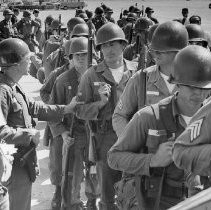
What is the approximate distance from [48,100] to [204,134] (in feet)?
12.8

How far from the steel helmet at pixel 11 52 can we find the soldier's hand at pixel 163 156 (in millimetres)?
1732

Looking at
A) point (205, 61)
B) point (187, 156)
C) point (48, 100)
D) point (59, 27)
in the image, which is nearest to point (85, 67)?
point (48, 100)

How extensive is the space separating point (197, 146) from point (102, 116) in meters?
2.59

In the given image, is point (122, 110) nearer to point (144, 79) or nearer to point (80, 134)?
point (144, 79)

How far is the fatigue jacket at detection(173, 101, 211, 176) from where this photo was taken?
2.76 metres

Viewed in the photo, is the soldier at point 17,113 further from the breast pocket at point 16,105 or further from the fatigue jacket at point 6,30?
the fatigue jacket at point 6,30

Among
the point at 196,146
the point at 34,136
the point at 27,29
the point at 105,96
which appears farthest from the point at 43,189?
the point at 27,29

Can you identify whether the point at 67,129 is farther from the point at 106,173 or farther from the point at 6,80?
the point at 6,80

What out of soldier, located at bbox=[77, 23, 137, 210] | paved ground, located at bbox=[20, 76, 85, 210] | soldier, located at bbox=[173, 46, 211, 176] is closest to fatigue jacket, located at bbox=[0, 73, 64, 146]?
soldier, located at bbox=[77, 23, 137, 210]

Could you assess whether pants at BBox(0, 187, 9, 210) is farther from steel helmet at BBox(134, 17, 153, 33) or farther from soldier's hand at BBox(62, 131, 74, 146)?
steel helmet at BBox(134, 17, 153, 33)

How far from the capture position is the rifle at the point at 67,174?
5.71 m

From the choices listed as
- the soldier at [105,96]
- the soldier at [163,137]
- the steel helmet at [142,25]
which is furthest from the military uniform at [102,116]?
the steel helmet at [142,25]

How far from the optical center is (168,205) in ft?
11.4

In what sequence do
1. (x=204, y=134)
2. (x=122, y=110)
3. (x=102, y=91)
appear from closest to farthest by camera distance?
(x=204, y=134)
(x=122, y=110)
(x=102, y=91)
